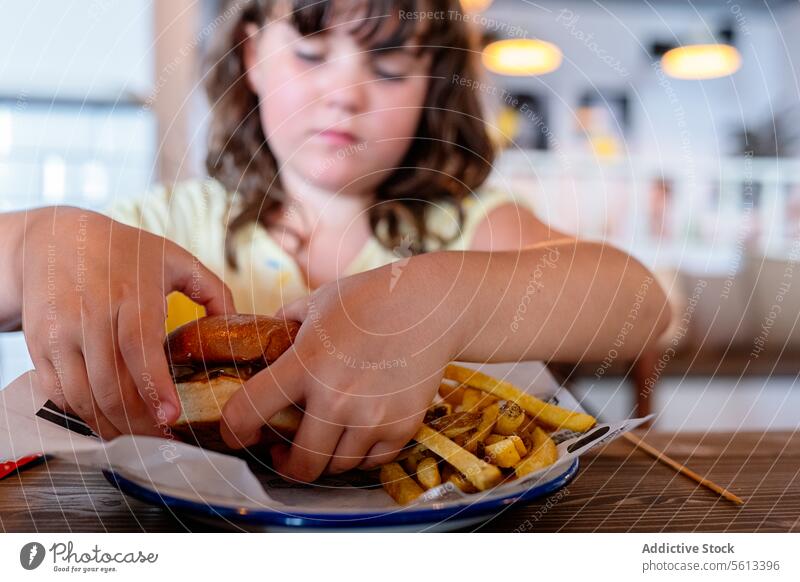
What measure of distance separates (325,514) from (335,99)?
0.34 metres

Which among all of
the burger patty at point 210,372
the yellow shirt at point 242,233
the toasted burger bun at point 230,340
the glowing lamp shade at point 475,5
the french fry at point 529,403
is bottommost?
the french fry at point 529,403

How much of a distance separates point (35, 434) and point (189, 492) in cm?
10

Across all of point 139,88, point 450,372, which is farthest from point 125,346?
point 139,88

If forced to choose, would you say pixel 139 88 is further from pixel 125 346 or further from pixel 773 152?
pixel 773 152

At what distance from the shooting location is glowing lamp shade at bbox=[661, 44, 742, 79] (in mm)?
1106

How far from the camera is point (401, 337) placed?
39 cm

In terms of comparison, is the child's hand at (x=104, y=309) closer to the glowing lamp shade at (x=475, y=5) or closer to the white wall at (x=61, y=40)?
the white wall at (x=61, y=40)

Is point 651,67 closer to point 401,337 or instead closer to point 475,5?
point 475,5

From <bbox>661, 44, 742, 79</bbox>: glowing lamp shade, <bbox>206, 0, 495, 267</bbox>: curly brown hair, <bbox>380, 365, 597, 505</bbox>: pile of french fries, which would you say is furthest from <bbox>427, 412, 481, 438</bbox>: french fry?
<bbox>661, 44, 742, 79</bbox>: glowing lamp shade

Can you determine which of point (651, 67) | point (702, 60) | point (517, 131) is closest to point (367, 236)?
point (517, 131)

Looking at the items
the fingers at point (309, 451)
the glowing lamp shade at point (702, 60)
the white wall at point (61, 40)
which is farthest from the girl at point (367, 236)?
the glowing lamp shade at point (702, 60)

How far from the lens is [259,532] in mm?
328

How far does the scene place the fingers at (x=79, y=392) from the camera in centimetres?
38

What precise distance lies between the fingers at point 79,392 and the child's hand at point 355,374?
78 mm
